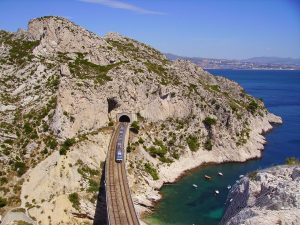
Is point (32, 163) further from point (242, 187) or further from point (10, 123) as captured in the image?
point (242, 187)

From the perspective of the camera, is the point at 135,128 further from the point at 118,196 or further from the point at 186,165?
the point at 118,196

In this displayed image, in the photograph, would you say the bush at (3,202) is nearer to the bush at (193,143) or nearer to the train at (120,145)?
the train at (120,145)

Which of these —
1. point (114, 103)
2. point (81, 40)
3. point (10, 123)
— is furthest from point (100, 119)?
point (81, 40)

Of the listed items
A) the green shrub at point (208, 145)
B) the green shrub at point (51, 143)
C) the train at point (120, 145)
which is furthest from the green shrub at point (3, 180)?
the green shrub at point (208, 145)

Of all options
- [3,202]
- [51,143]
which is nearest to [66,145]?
[51,143]

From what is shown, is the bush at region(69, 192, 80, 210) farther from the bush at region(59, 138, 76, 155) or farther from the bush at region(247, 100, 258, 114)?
the bush at region(247, 100, 258, 114)

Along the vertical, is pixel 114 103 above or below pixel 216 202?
above
